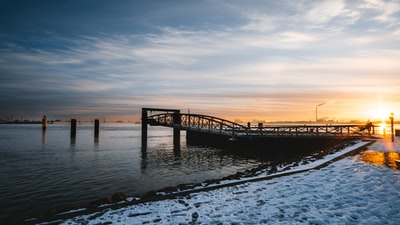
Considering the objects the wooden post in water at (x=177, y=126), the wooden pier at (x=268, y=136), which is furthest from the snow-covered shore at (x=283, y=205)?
the wooden post in water at (x=177, y=126)

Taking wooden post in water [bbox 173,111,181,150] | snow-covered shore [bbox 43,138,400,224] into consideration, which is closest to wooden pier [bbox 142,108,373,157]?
wooden post in water [bbox 173,111,181,150]

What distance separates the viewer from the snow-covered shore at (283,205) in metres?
5.96

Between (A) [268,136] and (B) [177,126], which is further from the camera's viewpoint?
(B) [177,126]

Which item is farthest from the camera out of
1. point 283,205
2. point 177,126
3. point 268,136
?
point 177,126

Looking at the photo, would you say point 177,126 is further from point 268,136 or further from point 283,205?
point 283,205

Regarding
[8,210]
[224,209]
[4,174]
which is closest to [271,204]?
[224,209]

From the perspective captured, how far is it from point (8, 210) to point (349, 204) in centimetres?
1229

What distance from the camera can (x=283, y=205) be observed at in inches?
271

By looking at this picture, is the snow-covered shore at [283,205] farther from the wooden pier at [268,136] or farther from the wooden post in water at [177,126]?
the wooden post in water at [177,126]

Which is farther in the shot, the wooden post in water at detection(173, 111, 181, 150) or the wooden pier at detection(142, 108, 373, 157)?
the wooden post in water at detection(173, 111, 181, 150)

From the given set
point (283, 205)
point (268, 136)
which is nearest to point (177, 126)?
point (268, 136)

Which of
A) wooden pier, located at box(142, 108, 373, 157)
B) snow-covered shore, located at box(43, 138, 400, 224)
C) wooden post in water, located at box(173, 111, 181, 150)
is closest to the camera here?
snow-covered shore, located at box(43, 138, 400, 224)

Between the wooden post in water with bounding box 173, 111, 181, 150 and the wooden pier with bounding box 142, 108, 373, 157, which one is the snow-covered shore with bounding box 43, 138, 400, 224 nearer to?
the wooden pier with bounding box 142, 108, 373, 157

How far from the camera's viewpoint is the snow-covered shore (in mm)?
5965
